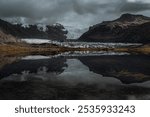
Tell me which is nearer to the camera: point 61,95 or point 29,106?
point 29,106

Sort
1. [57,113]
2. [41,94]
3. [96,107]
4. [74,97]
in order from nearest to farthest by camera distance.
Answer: [57,113], [96,107], [74,97], [41,94]

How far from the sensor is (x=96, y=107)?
28.1 m

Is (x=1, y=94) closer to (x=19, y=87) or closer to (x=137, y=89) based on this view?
(x=19, y=87)

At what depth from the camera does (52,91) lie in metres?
45.5

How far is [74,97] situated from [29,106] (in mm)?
12686

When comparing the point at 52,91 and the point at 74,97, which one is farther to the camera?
the point at 52,91

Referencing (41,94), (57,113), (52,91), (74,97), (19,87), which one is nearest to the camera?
(57,113)

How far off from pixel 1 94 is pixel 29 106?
1616 centimetres

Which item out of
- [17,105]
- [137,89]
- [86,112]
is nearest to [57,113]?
[86,112]

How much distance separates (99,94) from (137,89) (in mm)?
8249

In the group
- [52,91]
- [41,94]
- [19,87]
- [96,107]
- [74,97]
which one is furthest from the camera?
[19,87]

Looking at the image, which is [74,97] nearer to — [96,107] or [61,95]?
[61,95]

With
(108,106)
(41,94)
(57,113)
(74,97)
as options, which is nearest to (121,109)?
(108,106)

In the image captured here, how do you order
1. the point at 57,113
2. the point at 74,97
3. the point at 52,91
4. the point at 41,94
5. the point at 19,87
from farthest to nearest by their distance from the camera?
the point at 19,87
the point at 52,91
the point at 41,94
the point at 74,97
the point at 57,113
